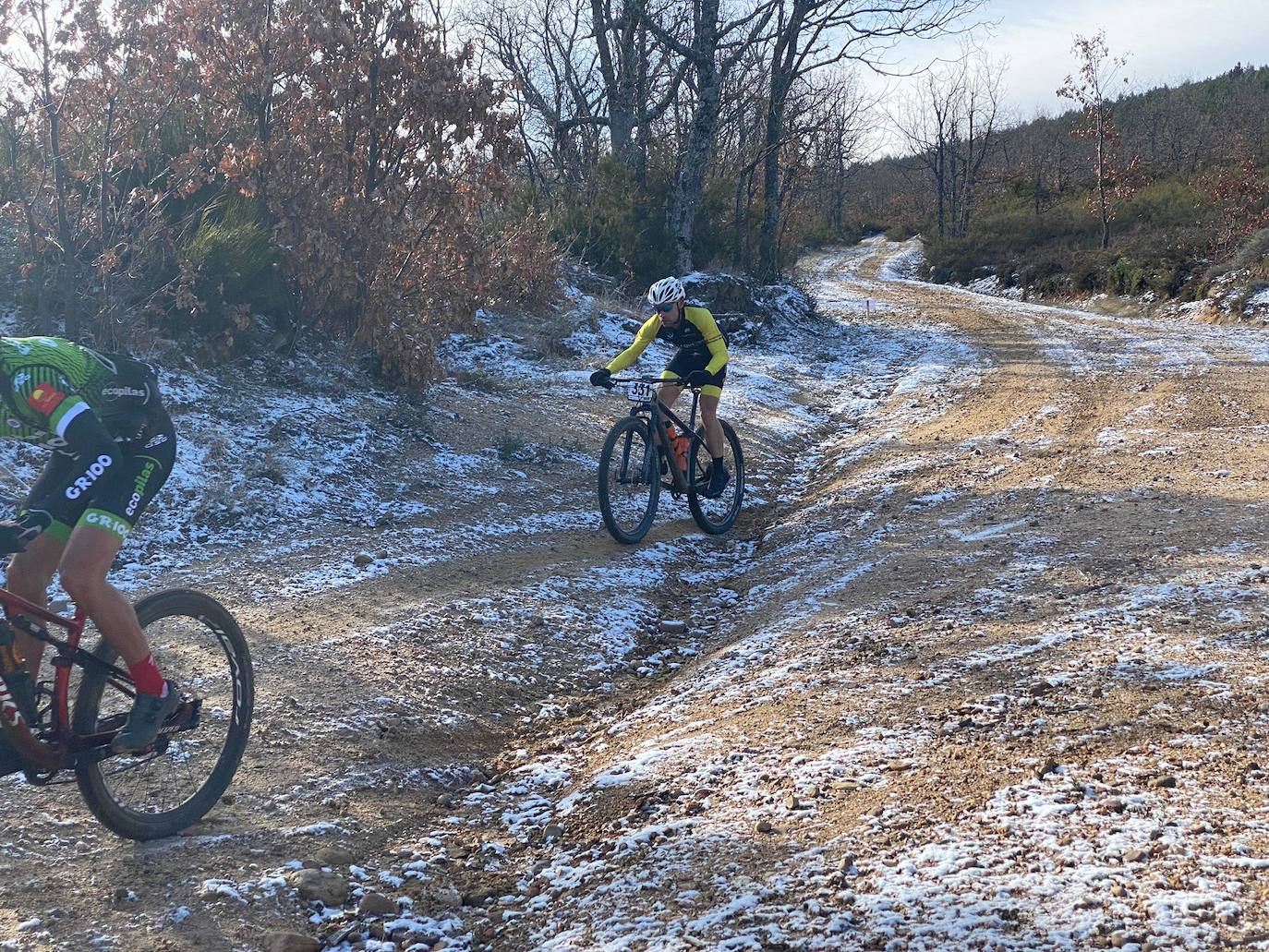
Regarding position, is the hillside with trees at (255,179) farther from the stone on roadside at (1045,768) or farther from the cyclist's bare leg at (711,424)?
the stone on roadside at (1045,768)

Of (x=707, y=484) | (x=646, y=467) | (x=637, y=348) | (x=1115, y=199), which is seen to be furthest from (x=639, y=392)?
(x=1115, y=199)

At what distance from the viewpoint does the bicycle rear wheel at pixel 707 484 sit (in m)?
8.73

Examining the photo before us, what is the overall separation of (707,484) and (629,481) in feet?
2.90

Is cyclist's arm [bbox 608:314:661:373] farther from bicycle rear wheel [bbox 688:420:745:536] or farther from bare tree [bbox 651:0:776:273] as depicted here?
bare tree [bbox 651:0:776:273]

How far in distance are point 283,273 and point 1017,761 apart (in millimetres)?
9259

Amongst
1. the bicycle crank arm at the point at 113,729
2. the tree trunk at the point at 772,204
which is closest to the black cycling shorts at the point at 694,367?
the bicycle crank arm at the point at 113,729

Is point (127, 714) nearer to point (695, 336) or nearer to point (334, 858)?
point (334, 858)

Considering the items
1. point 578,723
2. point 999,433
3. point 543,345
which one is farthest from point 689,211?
point 578,723

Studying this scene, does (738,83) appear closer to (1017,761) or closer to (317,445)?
(317,445)

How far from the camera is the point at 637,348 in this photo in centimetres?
834

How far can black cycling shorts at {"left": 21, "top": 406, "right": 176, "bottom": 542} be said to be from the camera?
3.64 m

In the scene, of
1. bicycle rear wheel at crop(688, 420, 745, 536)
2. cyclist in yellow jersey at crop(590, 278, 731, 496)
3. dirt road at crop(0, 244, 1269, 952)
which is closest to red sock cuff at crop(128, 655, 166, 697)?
dirt road at crop(0, 244, 1269, 952)

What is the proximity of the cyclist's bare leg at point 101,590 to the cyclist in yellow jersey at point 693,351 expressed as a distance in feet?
16.7

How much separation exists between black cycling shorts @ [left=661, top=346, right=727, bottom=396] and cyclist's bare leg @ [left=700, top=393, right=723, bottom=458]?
0.07 meters
